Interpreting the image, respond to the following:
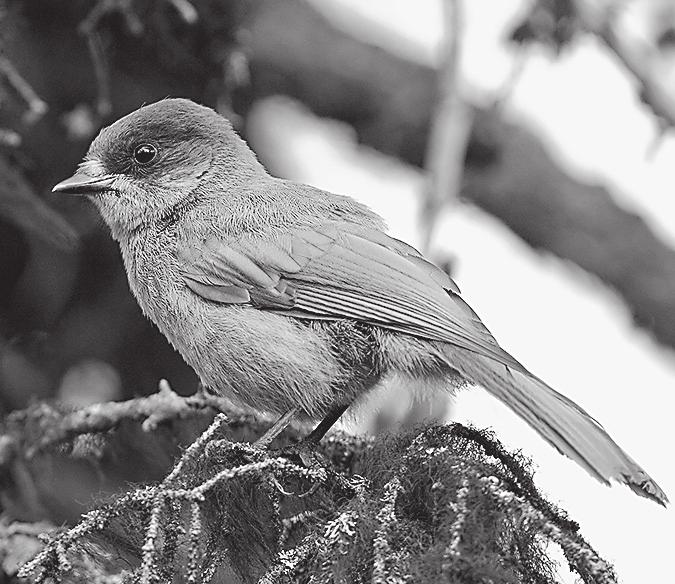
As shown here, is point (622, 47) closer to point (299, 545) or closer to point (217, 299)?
point (217, 299)

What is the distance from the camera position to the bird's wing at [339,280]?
3312 millimetres

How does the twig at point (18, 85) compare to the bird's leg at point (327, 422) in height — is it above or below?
above

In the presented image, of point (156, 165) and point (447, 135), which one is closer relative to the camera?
point (447, 135)

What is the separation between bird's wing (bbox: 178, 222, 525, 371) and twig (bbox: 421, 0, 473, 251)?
0.18 metres

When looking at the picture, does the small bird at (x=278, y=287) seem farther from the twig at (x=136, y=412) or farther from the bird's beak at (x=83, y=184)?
the twig at (x=136, y=412)

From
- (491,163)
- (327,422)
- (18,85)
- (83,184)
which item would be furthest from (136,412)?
(491,163)

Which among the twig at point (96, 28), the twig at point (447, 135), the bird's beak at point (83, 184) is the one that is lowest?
the bird's beak at point (83, 184)

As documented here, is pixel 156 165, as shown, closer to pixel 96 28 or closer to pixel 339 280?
pixel 96 28

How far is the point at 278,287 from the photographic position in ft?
11.7

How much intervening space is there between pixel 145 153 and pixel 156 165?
56 mm

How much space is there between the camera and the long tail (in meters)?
2.46

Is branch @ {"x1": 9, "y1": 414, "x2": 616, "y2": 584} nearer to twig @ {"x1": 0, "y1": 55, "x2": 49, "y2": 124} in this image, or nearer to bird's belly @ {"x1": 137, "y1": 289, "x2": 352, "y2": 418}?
bird's belly @ {"x1": 137, "y1": 289, "x2": 352, "y2": 418}

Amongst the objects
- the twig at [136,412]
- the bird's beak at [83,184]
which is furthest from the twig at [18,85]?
the twig at [136,412]

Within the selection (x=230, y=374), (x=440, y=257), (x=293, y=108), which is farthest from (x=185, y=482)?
(x=293, y=108)
